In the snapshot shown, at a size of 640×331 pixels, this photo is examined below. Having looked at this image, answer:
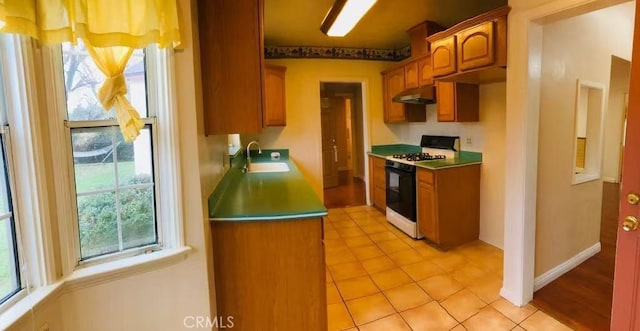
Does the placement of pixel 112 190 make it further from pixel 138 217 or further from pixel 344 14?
pixel 344 14

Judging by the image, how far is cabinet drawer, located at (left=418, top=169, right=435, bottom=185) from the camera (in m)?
3.09

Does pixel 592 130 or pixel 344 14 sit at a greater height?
pixel 344 14

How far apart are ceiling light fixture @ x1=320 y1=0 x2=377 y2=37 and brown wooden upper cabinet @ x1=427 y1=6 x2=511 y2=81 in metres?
0.87

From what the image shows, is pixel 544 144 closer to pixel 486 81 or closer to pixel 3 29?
pixel 486 81

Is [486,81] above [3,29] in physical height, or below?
above

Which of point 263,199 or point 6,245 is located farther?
point 263,199

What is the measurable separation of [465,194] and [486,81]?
1211mm

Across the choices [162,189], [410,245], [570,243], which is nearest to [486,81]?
[570,243]

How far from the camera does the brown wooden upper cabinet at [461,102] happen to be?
10.2 feet

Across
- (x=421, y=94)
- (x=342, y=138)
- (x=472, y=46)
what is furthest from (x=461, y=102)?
(x=342, y=138)

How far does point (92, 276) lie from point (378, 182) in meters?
3.85

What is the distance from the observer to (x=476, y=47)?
92.7 inches

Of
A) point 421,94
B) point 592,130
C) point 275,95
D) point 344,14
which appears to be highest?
point 344,14

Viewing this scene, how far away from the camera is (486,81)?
9.92ft
